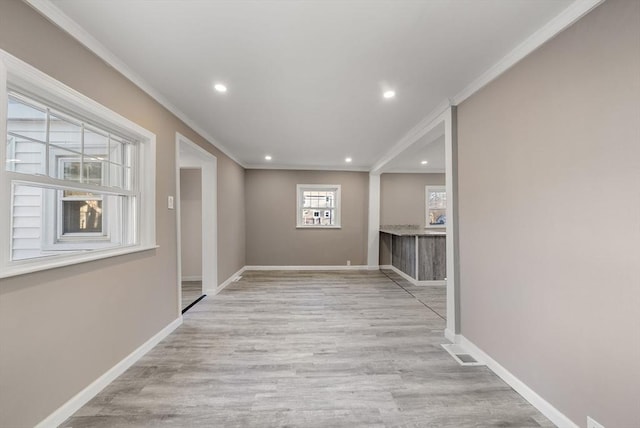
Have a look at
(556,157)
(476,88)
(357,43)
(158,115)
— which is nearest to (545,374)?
(556,157)

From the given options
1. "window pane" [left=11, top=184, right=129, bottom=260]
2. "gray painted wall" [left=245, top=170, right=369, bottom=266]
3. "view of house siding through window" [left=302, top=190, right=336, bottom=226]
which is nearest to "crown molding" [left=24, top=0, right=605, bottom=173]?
"window pane" [left=11, top=184, right=129, bottom=260]

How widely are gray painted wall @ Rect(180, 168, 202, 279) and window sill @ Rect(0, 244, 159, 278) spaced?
2.93m

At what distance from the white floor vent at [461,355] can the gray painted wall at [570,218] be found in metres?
0.17

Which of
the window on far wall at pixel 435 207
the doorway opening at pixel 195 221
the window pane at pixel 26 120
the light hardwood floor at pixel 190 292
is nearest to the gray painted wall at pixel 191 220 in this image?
the doorway opening at pixel 195 221

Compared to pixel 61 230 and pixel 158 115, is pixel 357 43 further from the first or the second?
pixel 61 230

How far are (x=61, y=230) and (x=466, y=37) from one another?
3.20 metres

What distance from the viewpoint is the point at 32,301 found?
1.38 m

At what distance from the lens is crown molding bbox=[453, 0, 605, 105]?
1366 millimetres

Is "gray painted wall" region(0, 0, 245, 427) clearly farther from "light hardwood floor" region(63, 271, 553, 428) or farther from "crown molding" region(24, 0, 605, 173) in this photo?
"light hardwood floor" region(63, 271, 553, 428)

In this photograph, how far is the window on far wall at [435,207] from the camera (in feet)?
20.9

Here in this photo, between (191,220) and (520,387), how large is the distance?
5218mm

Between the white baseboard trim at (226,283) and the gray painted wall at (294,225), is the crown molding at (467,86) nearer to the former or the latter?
the white baseboard trim at (226,283)

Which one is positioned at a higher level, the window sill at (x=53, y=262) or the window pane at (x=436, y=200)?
the window pane at (x=436, y=200)

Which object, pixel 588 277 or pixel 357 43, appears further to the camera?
pixel 357 43
